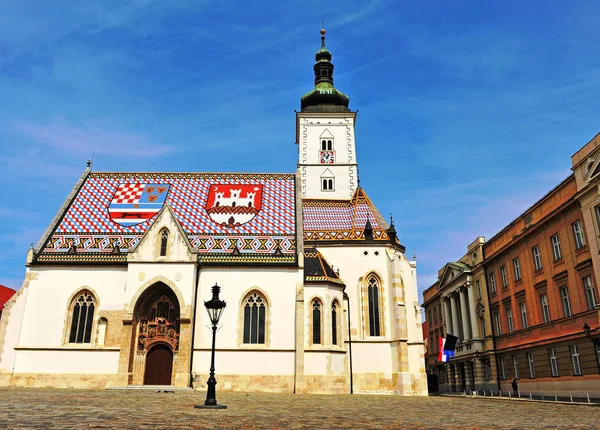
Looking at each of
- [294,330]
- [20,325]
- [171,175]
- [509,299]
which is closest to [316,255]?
[294,330]

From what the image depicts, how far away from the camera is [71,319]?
30.1 meters

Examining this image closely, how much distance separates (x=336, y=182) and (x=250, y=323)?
20.9 meters

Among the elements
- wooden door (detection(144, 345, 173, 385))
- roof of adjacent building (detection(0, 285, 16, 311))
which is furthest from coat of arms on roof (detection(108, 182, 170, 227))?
roof of adjacent building (detection(0, 285, 16, 311))

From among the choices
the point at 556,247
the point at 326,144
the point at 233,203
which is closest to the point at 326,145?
the point at 326,144

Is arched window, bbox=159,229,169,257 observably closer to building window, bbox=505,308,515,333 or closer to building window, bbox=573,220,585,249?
building window, bbox=573,220,585,249

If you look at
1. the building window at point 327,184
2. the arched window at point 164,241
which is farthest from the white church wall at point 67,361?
the building window at point 327,184

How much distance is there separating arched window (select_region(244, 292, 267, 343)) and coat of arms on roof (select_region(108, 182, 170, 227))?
1004cm

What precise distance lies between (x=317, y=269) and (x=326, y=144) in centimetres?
2029

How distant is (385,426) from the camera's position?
10.5 meters

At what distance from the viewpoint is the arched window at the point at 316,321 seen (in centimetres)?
3059

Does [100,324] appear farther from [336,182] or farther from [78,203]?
[336,182]

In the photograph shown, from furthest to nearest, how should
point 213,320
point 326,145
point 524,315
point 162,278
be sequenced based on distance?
point 326,145 < point 524,315 < point 162,278 < point 213,320

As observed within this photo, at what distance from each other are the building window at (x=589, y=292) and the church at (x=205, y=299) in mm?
11141

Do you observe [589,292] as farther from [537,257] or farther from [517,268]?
[517,268]
